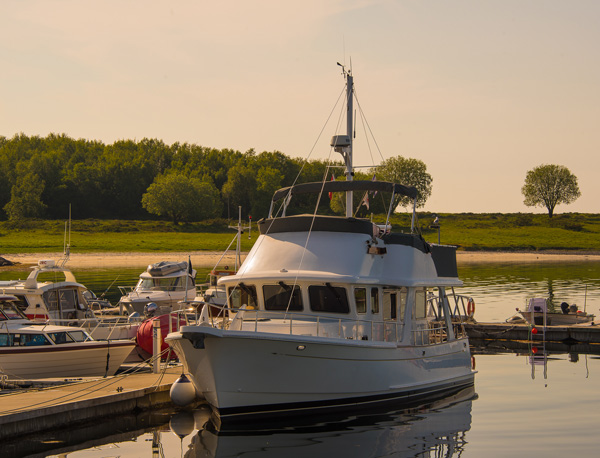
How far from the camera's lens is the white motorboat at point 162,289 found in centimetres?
3875

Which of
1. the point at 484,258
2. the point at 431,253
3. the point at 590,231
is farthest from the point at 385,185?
the point at 590,231

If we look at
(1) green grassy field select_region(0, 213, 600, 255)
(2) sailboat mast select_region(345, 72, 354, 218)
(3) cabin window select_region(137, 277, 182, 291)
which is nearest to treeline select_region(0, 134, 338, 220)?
(1) green grassy field select_region(0, 213, 600, 255)

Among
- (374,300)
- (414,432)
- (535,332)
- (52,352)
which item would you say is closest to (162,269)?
(52,352)

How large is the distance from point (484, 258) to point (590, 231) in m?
34.2

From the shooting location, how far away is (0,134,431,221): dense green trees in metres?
128

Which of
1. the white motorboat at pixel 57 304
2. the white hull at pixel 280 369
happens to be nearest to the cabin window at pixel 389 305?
the white hull at pixel 280 369

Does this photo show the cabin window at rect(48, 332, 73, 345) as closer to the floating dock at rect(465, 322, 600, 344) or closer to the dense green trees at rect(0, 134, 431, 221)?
the floating dock at rect(465, 322, 600, 344)

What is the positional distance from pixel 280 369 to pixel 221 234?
97639mm

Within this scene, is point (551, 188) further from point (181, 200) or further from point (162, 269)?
point (162, 269)

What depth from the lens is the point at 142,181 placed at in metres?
151

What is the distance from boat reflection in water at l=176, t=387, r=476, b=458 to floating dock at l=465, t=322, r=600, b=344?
14.4 metres

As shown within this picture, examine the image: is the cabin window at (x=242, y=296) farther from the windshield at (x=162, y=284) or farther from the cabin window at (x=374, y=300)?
the windshield at (x=162, y=284)

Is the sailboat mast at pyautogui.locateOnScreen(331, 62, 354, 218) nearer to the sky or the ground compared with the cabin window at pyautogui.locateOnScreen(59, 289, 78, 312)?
nearer to the sky

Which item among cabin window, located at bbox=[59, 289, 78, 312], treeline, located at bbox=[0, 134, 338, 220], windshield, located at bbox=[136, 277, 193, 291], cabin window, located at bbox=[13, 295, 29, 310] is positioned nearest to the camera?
cabin window, located at bbox=[13, 295, 29, 310]
